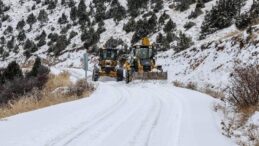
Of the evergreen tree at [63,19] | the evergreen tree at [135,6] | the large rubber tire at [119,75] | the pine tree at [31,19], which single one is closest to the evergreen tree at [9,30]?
the pine tree at [31,19]

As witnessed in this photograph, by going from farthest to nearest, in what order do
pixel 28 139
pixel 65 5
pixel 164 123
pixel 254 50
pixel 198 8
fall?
pixel 65 5 < pixel 198 8 < pixel 254 50 < pixel 164 123 < pixel 28 139

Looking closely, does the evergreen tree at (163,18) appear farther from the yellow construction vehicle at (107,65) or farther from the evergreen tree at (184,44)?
the yellow construction vehicle at (107,65)

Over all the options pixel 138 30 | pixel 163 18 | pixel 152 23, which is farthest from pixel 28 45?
pixel 163 18

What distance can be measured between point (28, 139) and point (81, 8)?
54819 mm

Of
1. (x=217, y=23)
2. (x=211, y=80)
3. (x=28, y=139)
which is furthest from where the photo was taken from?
(x=217, y=23)

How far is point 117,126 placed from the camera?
9.72 metres

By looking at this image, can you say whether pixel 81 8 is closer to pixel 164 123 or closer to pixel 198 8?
pixel 198 8

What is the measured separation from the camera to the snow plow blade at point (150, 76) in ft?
89.5

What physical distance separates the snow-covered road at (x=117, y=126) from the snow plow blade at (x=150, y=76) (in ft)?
43.7

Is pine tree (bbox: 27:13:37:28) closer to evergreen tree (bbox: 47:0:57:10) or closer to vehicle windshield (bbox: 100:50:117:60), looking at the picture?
evergreen tree (bbox: 47:0:57:10)

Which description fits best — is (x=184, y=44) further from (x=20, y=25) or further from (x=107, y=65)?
(x=20, y=25)

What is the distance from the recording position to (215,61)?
26.0 m

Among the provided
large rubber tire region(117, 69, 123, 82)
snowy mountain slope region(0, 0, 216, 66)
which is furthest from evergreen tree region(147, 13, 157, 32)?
large rubber tire region(117, 69, 123, 82)

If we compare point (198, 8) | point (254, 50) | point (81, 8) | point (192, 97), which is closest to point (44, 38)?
point (81, 8)
